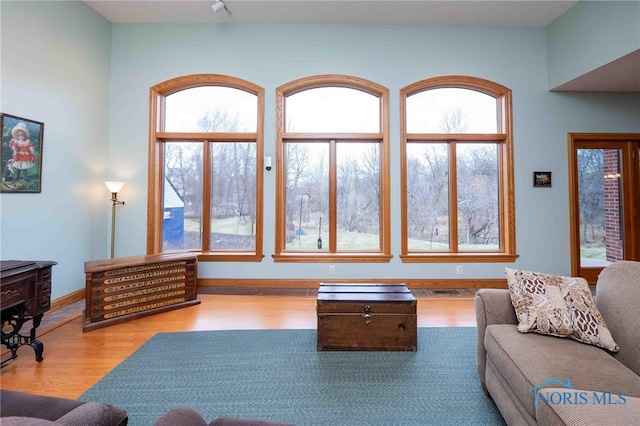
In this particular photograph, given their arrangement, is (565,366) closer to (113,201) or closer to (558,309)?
(558,309)

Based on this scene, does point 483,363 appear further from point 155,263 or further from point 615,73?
point 615,73

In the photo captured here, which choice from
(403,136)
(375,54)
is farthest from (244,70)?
(403,136)

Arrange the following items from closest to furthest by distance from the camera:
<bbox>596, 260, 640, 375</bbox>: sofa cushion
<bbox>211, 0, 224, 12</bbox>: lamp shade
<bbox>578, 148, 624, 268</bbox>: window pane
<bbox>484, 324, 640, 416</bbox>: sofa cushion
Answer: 1. <bbox>484, 324, 640, 416</bbox>: sofa cushion
2. <bbox>596, 260, 640, 375</bbox>: sofa cushion
3. <bbox>211, 0, 224, 12</bbox>: lamp shade
4. <bbox>578, 148, 624, 268</bbox>: window pane

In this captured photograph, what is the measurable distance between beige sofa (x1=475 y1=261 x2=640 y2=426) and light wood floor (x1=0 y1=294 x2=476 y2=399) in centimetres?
124

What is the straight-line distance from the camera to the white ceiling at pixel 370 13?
3.84 m

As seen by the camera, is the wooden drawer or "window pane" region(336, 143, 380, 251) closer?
the wooden drawer

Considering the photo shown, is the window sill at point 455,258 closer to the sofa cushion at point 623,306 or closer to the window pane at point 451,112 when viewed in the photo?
the window pane at point 451,112

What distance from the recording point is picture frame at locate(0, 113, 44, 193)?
2867mm

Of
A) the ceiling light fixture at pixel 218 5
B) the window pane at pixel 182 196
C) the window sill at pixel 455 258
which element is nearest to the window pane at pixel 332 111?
the ceiling light fixture at pixel 218 5

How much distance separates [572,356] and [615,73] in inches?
169

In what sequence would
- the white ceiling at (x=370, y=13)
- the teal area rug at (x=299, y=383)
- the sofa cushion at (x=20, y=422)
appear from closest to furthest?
the sofa cushion at (x=20, y=422)
the teal area rug at (x=299, y=383)
the white ceiling at (x=370, y=13)

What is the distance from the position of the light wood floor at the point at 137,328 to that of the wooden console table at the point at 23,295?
21 cm

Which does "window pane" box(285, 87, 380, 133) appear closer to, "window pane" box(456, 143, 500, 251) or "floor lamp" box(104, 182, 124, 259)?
"window pane" box(456, 143, 500, 251)
